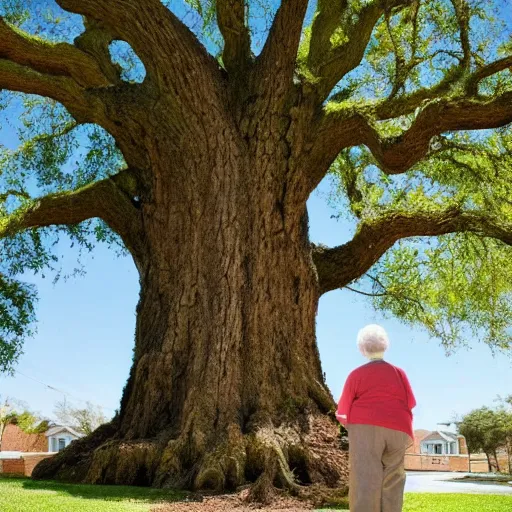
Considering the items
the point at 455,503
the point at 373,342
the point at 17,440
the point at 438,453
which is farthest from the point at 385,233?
the point at 438,453

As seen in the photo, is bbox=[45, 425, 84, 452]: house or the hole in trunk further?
bbox=[45, 425, 84, 452]: house

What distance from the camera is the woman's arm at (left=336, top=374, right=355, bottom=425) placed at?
492 cm

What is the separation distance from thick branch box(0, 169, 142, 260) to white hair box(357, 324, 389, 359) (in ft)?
21.5

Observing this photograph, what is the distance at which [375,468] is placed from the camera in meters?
4.81

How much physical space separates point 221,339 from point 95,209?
389 cm

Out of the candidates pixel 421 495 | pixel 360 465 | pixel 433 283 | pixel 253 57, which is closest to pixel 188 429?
pixel 421 495

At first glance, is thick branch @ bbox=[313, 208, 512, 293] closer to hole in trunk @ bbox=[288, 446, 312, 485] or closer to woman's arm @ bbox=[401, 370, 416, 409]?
hole in trunk @ bbox=[288, 446, 312, 485]

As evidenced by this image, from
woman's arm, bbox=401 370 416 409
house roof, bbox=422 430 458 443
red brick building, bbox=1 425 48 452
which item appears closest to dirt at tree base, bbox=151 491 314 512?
woman's arm, bbox=401 370 416 409

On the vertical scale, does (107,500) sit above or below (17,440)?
below

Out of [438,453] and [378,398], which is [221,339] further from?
[438,453]

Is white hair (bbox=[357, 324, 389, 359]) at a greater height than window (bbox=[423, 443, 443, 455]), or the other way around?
window (bbox=[423, 443, 443, 455])

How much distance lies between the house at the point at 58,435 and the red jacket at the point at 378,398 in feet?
114

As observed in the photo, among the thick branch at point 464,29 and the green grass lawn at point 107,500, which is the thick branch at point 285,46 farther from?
the green grass lawn at point 107,500

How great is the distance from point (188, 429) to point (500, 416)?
33.2m
